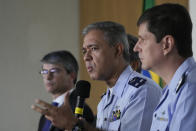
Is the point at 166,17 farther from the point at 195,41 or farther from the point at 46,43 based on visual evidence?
the point at 46,43

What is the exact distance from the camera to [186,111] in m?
1.49

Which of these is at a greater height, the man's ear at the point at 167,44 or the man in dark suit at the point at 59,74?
the man's ear at the point at 167,44

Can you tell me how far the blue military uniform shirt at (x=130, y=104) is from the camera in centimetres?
199

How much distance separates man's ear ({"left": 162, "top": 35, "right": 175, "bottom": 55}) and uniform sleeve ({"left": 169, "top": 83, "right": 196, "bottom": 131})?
0.68 ft

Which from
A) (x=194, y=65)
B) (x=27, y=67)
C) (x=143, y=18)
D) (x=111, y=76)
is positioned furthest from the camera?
(x=27, y=67)

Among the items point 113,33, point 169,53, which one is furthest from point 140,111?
point 113,33

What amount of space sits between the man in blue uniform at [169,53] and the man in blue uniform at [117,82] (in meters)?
0.28

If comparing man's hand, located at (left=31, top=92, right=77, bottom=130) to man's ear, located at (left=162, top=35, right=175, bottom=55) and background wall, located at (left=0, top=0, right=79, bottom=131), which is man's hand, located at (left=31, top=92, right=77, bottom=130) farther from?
background wall, located at (left=0, top=0, right=79, bottom=131)

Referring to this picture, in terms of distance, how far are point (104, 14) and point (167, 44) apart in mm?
3799

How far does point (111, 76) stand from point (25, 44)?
341 cm

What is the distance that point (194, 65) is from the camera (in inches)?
64.6

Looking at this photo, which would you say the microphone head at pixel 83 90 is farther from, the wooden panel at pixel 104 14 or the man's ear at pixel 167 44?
the wooden panel at pixel 104 14

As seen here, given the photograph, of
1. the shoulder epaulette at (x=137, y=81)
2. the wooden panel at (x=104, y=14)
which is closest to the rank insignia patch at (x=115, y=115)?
the shoulder epaulette at (x=137, y=81)

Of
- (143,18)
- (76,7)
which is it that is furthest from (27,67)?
(143,18)
